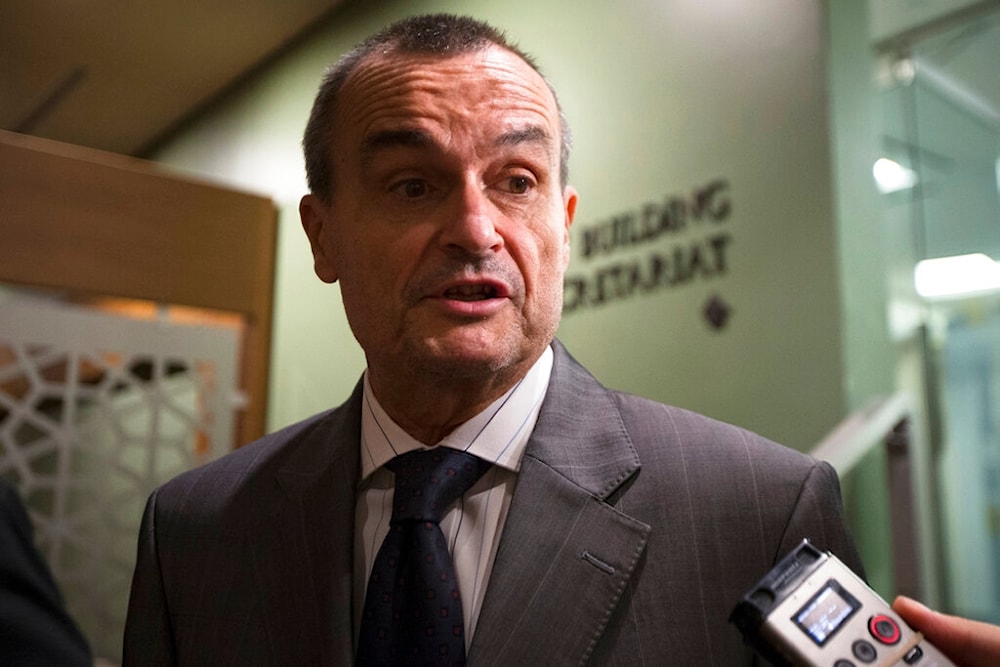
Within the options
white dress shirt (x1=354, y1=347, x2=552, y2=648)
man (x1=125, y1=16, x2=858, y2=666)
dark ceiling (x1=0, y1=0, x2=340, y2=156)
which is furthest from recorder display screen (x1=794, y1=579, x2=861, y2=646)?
dark ceiling (x1=0, y1=0, x2=340, y2=156)

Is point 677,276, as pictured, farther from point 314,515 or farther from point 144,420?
Answer: point 144,420

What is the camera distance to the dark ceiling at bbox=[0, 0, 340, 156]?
1203 mm

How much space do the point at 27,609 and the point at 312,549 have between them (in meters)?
0.44

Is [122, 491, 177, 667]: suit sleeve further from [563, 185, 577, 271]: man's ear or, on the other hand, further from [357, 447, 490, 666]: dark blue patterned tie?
[563, 185, 577, 271]: man's ear

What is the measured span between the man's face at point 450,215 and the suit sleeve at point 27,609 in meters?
0.55

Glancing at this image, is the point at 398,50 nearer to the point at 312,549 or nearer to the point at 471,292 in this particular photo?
the point at 471,292

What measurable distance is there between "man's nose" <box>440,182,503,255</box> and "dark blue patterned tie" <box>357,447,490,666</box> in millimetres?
210

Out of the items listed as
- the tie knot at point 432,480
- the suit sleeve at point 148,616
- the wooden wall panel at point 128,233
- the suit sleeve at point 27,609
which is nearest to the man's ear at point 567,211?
the tie knot at point 432,480

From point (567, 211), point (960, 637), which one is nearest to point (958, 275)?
point (567, 211)

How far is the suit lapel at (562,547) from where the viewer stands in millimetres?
721

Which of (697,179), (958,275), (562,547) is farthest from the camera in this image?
(958,275)

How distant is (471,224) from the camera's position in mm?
773

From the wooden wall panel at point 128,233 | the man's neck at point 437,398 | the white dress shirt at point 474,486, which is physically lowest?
the white dress shirt at point 474,486

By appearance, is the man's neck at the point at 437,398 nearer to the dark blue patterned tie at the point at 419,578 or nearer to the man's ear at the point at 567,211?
the dark blue patterned tie at the point at 419,578
